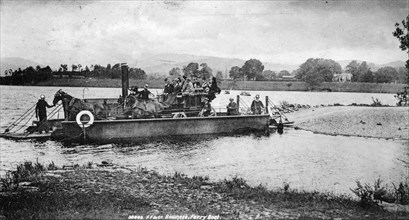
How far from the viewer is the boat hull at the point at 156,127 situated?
18.4 metres

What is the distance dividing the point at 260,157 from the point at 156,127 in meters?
6.77

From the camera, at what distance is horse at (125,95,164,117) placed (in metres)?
20.1

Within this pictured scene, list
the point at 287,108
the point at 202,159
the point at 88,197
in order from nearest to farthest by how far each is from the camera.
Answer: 1. the point at 88,197
2. the point at 202,159
3. the point at 287,108

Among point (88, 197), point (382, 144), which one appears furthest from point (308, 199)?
point (382, 144)

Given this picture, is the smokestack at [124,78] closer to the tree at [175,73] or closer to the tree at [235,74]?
the tree at [175,73]

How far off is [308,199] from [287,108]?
31842 millimetres

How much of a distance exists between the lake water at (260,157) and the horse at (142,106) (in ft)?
7.25

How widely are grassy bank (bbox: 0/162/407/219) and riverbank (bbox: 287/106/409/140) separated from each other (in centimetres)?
1429

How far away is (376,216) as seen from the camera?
23.3 ft

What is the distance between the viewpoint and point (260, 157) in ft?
51.0

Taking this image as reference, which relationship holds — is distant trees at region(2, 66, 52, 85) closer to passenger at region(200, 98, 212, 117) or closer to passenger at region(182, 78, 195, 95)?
passenger at region(182, 78, 195, 95)

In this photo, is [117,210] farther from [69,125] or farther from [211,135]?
[211,135]

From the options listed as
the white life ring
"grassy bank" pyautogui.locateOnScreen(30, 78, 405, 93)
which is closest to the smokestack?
the white life ring

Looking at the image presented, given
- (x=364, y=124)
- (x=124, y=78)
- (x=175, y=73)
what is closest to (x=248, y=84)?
(x=175, y=73)
